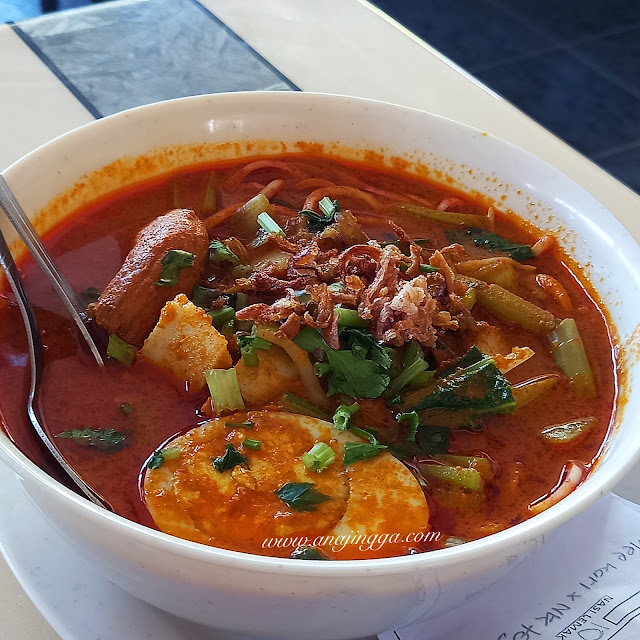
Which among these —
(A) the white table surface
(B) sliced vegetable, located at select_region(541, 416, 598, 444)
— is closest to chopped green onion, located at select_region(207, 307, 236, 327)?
(B) sliced vegetable, located at select_region(541, 416, 598, 444)

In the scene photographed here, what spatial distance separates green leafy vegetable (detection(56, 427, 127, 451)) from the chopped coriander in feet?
1.39

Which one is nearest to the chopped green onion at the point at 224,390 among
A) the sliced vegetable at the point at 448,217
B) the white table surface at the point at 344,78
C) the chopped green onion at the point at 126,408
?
the chopped green onion at the point at 126,408

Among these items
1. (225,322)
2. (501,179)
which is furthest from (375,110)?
(225,322)

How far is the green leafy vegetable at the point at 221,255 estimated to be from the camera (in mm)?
1954

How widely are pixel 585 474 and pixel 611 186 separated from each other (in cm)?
119

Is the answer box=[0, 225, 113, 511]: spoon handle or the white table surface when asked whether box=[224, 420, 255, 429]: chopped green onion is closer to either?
box=[0, 225, 113, 511]: spoon handle

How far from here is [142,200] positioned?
7.20 ft

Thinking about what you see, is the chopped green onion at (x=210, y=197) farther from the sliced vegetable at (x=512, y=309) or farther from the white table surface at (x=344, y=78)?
the sliced vegetable at (x=512, y=309)

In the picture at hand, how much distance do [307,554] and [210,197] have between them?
1161 mm

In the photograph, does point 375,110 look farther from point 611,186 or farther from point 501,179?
point 611,186

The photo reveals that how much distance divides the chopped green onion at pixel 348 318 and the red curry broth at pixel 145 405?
6.9 inches

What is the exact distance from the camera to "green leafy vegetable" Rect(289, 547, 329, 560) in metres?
1.35

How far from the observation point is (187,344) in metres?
1.65

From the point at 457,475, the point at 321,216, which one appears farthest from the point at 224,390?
the point at 321,216
